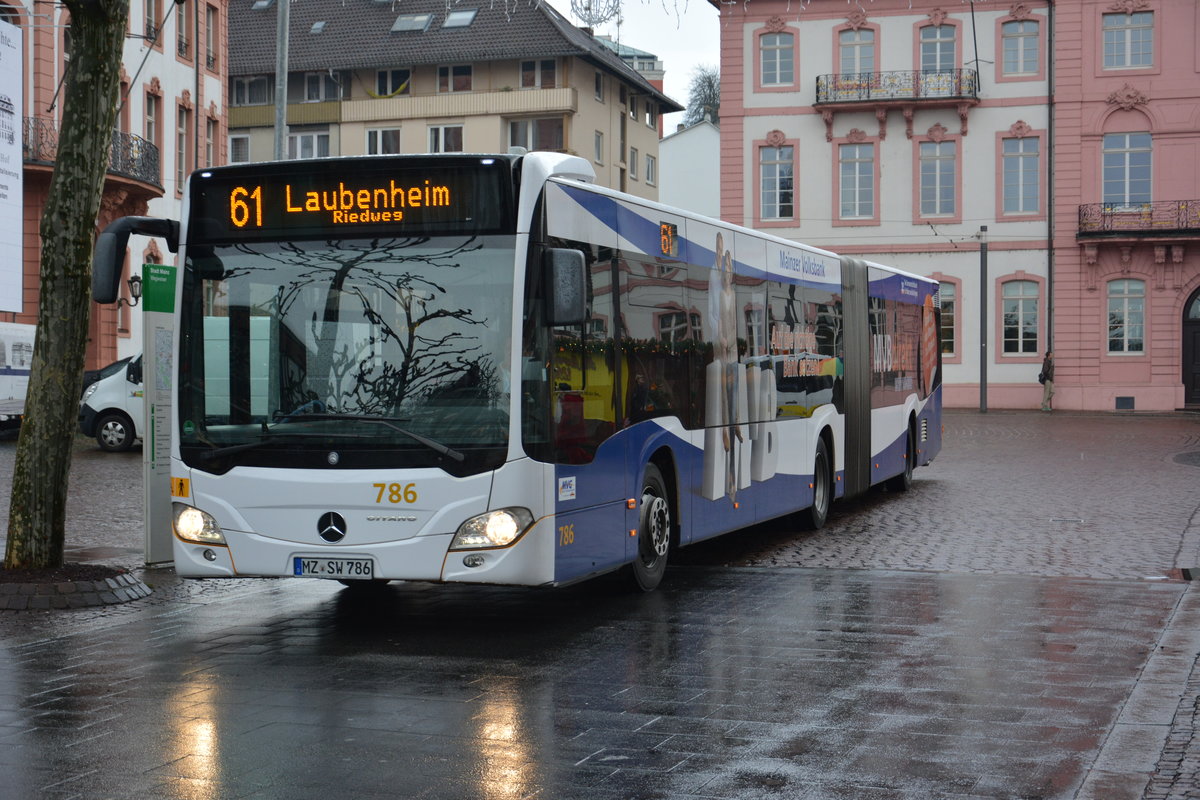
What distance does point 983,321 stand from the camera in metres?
49.2

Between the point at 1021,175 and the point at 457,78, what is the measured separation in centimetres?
2455

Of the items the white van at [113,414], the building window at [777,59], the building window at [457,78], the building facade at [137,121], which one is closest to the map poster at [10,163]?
the building facade at [137,121]

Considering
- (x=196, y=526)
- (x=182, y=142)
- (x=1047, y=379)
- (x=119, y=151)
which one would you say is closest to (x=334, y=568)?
(x=196, y=526)

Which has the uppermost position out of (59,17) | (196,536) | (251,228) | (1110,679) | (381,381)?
(59,17)

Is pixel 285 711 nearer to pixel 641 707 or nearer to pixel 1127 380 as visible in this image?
pixel 641 707

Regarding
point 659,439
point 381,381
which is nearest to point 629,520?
point 659,439

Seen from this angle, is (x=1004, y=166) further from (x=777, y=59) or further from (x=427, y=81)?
(x=427, y=81)

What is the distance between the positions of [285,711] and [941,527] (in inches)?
397

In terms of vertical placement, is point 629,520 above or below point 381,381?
below

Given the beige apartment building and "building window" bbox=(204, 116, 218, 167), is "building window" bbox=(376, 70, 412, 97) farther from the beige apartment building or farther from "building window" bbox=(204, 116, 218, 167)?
"building window" bbox=(204, 116, 218, 167)

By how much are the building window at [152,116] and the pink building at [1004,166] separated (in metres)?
18.1

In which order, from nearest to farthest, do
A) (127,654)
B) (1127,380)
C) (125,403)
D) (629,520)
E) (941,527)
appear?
1. (127,654)
2. (629,520)
3. (941,527)
4. (125,403)
5. (1127,380)

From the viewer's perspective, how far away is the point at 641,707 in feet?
25.1

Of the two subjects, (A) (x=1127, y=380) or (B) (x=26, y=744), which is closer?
(B) (x=26, y=744)
